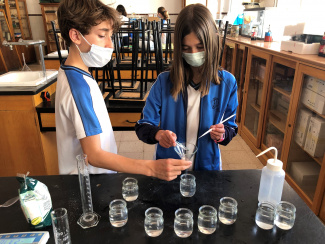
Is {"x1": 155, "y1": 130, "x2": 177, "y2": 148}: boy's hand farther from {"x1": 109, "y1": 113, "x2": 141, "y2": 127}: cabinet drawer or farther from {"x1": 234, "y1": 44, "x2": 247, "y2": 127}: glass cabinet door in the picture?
{"x1": 234, "y1": 44, "x2": 247, "y2": 127}: glass cabinet door

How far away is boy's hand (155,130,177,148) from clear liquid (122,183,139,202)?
10.3 inches

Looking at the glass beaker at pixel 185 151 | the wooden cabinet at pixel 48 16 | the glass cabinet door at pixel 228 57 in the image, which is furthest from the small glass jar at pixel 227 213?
the wooden cabinet at pixel 48 16

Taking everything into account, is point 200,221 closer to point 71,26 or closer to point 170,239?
point 170,239

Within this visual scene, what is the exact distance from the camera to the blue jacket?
4.30 ft

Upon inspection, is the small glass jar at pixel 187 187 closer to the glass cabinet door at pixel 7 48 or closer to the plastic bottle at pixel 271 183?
the plastic bottle at pixel 271 183

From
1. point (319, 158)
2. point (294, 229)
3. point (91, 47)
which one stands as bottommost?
point (319, 158)

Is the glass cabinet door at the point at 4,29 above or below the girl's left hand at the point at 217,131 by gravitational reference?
above

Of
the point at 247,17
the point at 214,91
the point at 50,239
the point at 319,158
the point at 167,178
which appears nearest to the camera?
the point at 50,239

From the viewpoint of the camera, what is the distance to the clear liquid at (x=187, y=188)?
0.98 m

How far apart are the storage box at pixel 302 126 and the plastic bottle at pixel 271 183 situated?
1463 millimetres

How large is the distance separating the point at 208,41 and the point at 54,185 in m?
0.91

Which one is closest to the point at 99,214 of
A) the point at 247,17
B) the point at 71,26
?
the point at 71,26

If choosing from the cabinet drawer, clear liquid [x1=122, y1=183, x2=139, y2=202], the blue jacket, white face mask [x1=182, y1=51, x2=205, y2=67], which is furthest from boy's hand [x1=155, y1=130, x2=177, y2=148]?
the cabinet drawer

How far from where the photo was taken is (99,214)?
2.89 ft
